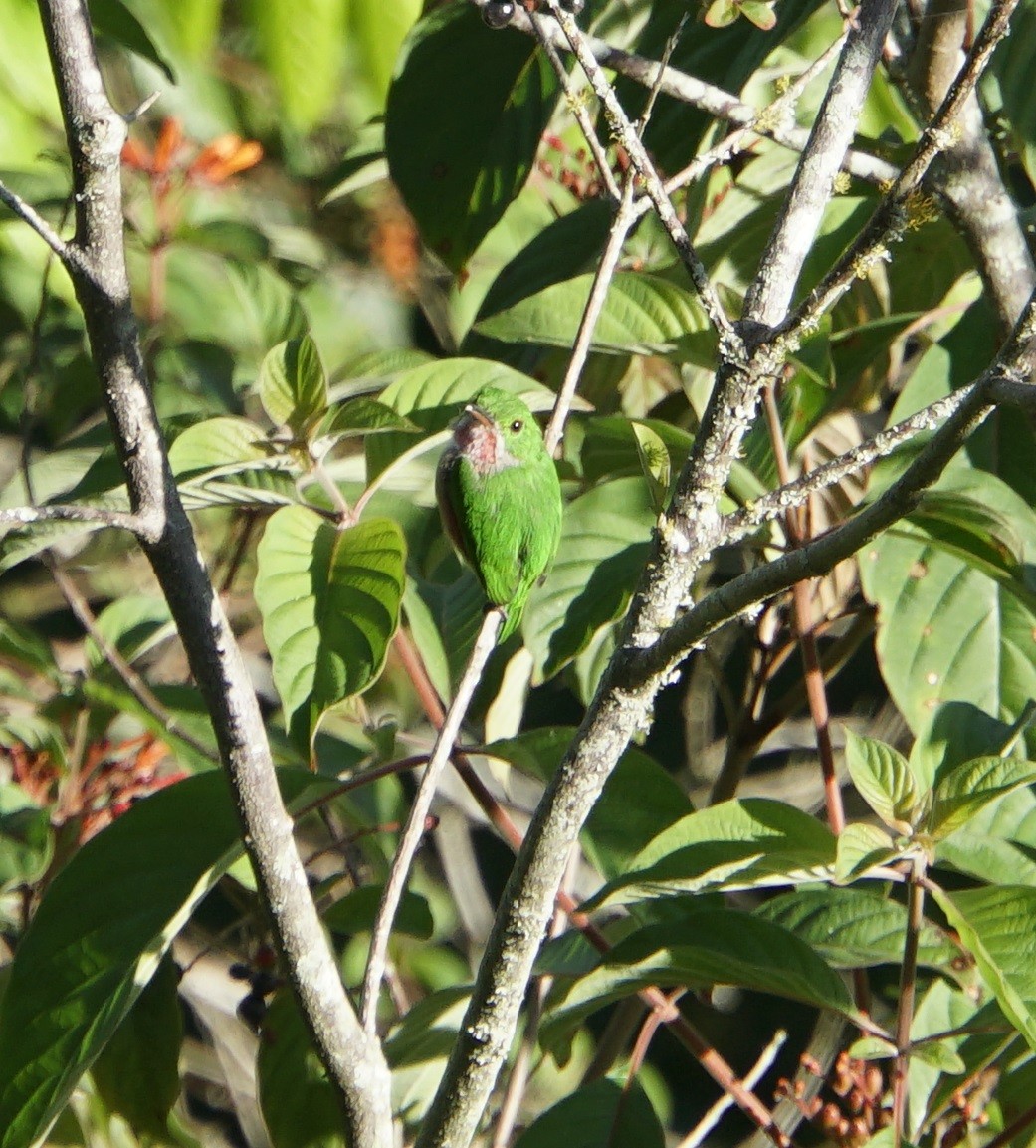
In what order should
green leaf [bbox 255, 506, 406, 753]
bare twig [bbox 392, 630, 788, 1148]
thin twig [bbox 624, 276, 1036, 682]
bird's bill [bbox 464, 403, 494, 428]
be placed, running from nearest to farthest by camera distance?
thin twig [bbox 624, 276, 1036, 682] < green leaf [bbox 255, 506, 406, 753] < bare twig [bbox 392, 630, 788, 1148] < bird's bill [bbox 464, 403, 494, 428]

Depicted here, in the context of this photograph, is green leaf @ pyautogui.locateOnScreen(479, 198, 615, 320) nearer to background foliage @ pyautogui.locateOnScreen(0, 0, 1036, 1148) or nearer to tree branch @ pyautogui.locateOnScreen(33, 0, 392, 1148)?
background foliage @ pyautogui.locateOnScreen(0, 0, 1036, 1148)

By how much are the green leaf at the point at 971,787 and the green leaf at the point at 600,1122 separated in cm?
61

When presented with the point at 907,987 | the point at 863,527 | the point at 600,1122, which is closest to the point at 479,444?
the point at 600,1122

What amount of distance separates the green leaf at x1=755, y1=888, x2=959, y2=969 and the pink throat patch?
1.15 metres

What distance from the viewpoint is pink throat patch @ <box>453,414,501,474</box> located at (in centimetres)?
279

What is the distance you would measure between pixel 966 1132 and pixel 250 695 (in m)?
1.21

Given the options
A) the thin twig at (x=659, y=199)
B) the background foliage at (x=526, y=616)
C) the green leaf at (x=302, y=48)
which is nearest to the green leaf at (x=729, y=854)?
the background foliage at (x=526, y=616)

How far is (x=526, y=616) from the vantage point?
211cm

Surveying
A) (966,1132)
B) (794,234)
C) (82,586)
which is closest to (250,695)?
(794,234)

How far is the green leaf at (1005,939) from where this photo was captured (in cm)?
154

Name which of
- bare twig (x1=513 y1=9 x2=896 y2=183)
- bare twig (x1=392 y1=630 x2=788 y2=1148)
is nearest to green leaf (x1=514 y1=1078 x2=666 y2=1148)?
bare twig (x1=392 y1=630 x2=788 y2=1148)

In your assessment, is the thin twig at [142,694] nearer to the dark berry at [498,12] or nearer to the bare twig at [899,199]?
the dark berry at [498,12]

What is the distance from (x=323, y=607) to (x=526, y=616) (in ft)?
1.17

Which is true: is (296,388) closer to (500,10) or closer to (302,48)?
(302,48)
